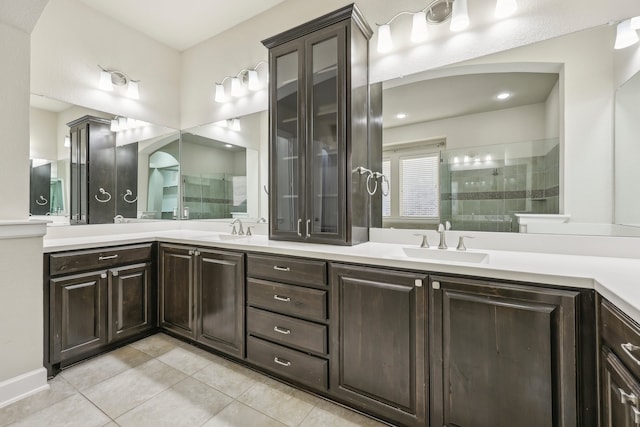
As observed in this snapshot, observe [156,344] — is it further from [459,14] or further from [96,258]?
[459,14]

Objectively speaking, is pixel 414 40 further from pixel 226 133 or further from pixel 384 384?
pixel 384 384

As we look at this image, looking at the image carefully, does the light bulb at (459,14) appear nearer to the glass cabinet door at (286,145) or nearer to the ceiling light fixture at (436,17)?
the ceiling light fixture at (436,17)

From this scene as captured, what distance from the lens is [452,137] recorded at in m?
1.91

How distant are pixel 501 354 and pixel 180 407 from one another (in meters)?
1.73

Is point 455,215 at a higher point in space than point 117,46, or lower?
lower

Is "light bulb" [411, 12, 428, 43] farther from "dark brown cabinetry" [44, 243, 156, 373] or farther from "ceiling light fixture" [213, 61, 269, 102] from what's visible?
"dark brown cabinetry" [44, 243, 156, 373]

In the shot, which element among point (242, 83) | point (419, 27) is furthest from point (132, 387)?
point (419, 27)

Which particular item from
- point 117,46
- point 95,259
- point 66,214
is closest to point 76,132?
point 66,214

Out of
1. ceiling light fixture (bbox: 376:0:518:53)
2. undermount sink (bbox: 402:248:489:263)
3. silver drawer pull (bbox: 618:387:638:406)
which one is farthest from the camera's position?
ceiling light fixture (bbox: 376:0:518:53)

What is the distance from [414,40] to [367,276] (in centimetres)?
171

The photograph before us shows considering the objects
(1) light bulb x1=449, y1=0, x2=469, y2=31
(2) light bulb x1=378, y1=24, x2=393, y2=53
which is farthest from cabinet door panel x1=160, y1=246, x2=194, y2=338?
(1) light bulb x1=449, y1=0, x2=469, y2=31

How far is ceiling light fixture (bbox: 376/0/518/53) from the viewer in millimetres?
1758

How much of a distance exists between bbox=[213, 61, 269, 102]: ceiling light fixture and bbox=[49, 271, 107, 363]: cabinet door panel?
2072 millimetres

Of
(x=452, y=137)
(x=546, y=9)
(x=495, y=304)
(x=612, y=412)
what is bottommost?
(x=612, y=412)
